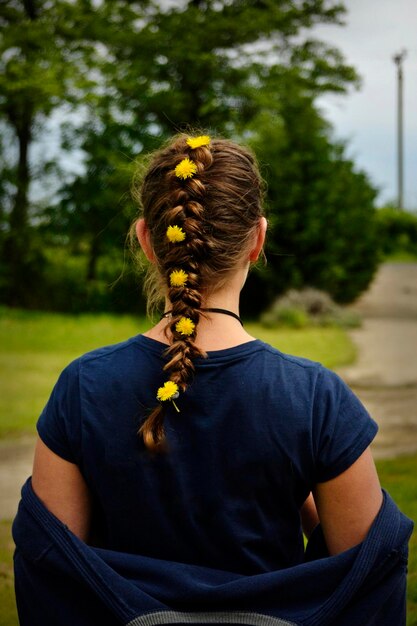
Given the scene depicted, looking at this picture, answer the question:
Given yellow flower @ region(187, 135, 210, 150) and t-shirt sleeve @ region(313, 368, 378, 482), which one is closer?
t-shirt sleeve @ region(313, 368, 378, 482)

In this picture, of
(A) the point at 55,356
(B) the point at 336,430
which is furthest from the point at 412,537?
(A) the point at 55,356

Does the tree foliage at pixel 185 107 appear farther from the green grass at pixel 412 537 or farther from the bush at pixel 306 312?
the green grass at pixel 412 537

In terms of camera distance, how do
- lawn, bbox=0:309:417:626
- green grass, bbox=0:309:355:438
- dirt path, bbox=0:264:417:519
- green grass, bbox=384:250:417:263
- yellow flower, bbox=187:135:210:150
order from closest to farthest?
yellow flower, bbox=187:135:210:150
lawn, bbox=0:309:417:626
dirt path, bbox=0:264:417:519
green grass, bbox=0:309:355:438
green grass, bbox=384:250:417:263

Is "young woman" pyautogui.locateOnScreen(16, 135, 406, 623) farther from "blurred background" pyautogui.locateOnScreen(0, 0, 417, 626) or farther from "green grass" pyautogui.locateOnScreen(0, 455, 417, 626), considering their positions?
"blurred background" pyautogui.locateOnScreen(0, 0, 417, 626)

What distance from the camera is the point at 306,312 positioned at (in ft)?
43.8

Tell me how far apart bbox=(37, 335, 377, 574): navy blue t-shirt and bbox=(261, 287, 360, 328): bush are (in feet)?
36.8

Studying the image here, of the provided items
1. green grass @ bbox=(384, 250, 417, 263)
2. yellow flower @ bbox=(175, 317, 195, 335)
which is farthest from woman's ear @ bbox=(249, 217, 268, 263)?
green grass @ bbox=(384, 250, 417, 263)

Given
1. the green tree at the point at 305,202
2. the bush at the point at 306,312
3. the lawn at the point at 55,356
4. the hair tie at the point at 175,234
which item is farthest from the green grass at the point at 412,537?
the green tree at the point at 305,202

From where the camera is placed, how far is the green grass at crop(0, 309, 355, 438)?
761 centimetres

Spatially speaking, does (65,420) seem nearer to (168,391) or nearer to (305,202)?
(168,391)

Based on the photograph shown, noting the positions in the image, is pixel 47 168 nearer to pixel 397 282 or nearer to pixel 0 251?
pixel 0 251

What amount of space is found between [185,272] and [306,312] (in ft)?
38.7

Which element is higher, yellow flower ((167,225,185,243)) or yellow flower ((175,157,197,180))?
yellow flower ((175,157,197,180))

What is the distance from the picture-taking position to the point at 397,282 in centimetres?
1777
